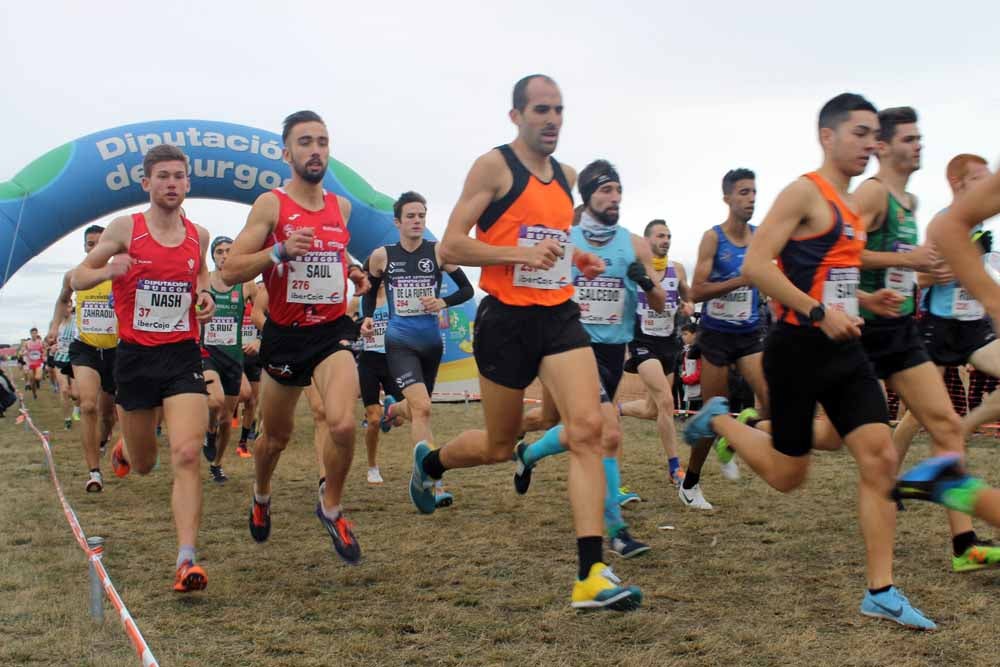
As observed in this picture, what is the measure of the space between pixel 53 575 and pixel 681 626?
3393 millimetres

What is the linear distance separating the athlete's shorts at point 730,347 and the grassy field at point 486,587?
107cm

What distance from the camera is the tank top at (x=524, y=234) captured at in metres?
4.44

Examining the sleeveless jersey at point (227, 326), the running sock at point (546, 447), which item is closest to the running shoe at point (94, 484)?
the sleeveless jersey at point (227, 326)

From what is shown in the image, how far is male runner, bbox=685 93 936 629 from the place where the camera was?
3988 millimetres

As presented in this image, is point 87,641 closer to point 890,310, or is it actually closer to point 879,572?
point 879,572

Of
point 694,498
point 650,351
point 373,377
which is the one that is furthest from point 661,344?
point 373,377

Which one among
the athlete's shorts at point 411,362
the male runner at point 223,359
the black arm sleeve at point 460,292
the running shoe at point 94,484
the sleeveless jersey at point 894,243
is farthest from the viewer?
the male runner at point 223,359

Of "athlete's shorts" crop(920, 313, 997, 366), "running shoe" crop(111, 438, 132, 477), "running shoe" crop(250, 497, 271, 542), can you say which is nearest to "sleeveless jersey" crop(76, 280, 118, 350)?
"running shoe" crop(111, 438, 132, 477)

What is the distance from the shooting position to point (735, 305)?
6.66 meters

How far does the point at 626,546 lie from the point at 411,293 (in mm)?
3252

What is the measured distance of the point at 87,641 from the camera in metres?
3.94

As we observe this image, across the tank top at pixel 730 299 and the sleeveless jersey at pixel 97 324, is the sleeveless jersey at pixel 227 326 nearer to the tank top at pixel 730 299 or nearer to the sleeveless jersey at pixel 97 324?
the sleeveless jersey at pixel 97 324

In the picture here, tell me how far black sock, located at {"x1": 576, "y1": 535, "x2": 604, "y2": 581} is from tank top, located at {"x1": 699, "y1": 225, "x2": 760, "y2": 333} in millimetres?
3025

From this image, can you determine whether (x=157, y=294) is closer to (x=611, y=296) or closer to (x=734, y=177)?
(x=611, y=296)
